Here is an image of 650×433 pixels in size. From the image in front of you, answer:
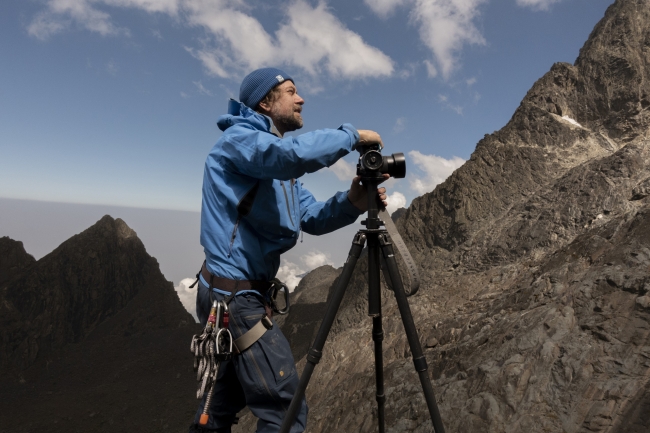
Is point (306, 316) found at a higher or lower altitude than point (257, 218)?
lower

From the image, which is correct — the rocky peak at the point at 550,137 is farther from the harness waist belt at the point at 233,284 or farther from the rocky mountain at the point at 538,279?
the harness waist belt at the point at 233,284

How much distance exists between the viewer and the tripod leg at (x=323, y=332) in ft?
7.84

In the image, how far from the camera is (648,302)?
470cm

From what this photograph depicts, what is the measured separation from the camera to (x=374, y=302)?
2789mm

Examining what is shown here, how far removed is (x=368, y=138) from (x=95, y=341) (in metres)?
71.7

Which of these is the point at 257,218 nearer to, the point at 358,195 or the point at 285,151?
the point at 285,151

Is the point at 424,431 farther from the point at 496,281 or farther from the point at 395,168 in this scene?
the point at 496,281

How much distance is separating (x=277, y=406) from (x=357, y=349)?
1086 cm

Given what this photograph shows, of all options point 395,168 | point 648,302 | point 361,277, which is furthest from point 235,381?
point 361,277

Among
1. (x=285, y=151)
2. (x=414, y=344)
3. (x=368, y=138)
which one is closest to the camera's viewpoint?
(x=285, y=151)

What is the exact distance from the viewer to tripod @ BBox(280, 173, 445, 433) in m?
2.45

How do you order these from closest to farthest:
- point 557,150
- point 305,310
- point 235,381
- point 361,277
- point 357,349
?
1. point 235,381
2. point 357,349
3. point 557,150
4. point 361,277
5. point 305,310

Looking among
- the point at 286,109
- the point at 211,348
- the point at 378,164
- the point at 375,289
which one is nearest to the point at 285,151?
the point at 378,164

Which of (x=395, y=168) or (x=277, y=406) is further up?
(x=395, y=168)
